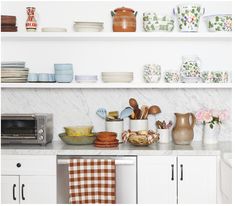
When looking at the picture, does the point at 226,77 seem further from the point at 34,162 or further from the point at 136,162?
the point at 34,162

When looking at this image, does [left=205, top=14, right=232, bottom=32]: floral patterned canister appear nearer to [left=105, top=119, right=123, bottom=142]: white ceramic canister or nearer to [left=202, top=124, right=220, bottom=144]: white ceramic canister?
[left=202, top=124, right=220, bottom=144]: white ceramic canister

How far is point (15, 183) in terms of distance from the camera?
3.63m

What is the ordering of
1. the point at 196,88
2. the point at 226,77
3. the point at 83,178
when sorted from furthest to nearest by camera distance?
the point at 196,88 < the point at 226,77 < the point at 83,178

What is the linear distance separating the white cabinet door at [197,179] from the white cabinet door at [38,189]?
3.01 ft

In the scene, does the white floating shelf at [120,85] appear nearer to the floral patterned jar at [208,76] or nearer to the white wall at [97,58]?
the floral patterned jar at [208,76]

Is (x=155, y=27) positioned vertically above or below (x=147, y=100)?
above

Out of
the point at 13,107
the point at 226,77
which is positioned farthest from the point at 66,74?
the point at 226,77

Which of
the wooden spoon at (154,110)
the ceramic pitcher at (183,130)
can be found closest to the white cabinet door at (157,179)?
the ceramic pitcher at (183,130)

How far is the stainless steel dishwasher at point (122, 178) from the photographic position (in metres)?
3.62

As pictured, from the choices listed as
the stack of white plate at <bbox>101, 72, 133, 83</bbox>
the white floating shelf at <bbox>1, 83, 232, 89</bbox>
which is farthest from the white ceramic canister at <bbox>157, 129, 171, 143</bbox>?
the stack of white plate at <bbox>101, 72, 133, 83</bbox>

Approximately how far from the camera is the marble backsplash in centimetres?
415

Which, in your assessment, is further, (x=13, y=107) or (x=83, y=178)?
(x=13, y=107)

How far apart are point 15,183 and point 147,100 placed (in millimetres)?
1266

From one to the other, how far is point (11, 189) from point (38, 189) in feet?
0.63
